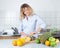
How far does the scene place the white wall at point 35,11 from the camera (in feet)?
11.7

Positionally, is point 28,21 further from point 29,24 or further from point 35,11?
point 35,11

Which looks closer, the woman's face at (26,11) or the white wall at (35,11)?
the woman's face at (26,11)

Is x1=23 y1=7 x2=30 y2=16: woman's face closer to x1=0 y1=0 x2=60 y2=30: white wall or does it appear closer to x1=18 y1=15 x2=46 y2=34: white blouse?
x1=18 y1=15 x2=46 y2=34: white blouse

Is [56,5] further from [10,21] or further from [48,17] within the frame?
[10,21]

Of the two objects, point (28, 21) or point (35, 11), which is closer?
point (28, 21)

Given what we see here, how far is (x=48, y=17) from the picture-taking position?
360 cm

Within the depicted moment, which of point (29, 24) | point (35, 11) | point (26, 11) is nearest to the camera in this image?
point (26, 11)

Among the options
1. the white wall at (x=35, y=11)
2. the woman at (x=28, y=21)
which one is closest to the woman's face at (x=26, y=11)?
the woman at (x=28, y=21)

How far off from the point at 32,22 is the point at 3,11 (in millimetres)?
971

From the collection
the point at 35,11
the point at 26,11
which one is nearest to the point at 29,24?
the point at 26,11

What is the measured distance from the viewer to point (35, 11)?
11.7 feet

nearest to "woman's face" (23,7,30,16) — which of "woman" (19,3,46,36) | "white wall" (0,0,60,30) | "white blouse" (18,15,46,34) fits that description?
"woman" (19,3,46,36)

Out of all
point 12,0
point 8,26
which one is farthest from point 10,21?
point 12,0

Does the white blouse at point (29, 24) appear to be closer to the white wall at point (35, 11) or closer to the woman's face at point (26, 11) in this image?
the woman's face at point (26, 11)
